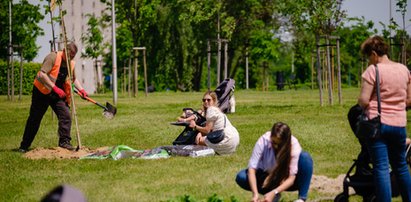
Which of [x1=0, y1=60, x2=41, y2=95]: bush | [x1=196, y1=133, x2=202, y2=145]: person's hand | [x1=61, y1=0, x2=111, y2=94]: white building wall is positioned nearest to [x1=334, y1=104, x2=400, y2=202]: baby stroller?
[x1=196, y1=133, x2=202, y2=145]: person's hand

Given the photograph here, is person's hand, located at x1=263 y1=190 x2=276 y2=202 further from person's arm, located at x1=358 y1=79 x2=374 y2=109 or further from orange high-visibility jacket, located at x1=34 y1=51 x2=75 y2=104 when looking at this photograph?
orange high-visibility jacket, located at x1=34 y1=51 x2=75 y2=104

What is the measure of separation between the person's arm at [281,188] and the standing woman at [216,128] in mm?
5706

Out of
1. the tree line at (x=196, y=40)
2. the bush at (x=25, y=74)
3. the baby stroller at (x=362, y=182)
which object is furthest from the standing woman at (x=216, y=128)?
the bush at (x=25, y=74)

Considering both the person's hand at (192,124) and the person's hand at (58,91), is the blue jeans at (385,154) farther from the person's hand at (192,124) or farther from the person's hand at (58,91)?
the person's hand at (58,91)

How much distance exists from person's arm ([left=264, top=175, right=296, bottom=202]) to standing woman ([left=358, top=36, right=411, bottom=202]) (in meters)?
0.82

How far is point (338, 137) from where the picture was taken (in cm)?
1792

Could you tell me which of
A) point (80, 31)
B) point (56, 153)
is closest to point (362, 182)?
point (56, 153)

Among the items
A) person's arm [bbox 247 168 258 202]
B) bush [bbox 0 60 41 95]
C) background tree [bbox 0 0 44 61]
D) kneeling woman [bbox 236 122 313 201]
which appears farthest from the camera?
bush [bbox 0 60 41 95]

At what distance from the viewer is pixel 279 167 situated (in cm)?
923

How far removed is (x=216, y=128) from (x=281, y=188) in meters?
6.27

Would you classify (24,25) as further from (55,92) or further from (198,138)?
(198,138)

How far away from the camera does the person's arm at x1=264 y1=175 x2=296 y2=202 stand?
8.93 m

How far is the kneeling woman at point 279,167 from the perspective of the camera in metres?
9.14

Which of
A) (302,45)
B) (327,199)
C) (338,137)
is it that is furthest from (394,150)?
(302,45)
